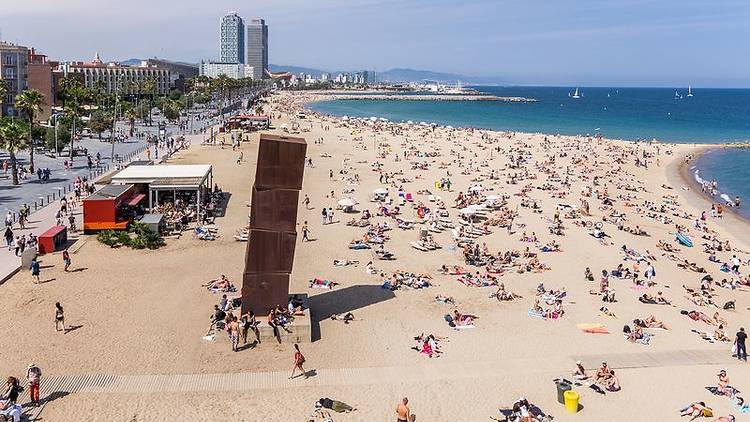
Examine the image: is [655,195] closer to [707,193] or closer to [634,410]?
[707,193]

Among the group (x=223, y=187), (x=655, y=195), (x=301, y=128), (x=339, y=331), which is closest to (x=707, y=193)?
(x=655, y=195)

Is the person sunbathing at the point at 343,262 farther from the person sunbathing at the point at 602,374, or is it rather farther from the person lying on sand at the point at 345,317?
the person sunbathing at the point at 602,374

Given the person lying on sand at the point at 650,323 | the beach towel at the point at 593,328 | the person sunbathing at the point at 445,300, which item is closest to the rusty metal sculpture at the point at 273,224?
the person sunbathing at the point at 445,300

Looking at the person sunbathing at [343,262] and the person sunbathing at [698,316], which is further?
the person sunbathing at [343,262]

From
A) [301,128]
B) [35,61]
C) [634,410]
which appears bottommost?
[634,410]

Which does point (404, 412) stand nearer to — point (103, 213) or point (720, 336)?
point (720, 336)

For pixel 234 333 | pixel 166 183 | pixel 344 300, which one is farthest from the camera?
pixel 166 183

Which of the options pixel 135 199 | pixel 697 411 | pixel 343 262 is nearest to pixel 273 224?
pixel 343 262
